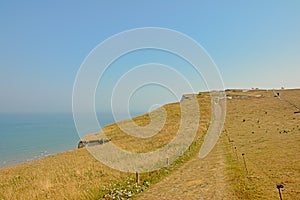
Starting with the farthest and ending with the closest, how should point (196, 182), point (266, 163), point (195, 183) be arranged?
point (266, 163)
point (196, 182)
point (195, 183)

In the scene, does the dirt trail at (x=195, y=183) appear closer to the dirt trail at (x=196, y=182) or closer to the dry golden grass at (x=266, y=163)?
the dirt trail at (x=196, y=182)

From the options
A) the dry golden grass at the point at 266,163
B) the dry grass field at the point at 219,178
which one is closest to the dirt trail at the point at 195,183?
the dry grass field at the point at 219,178

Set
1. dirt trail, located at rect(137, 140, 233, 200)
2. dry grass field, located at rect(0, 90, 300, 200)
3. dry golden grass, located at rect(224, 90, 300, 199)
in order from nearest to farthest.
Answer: dry golden grass, located at rect(224, 90, 300, 199)
dry grass field, located at rect(0, 90, 300, 200)
dirt trail, located at rect(137, 140, 233, 200)

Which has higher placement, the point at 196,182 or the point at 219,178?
the point at 219,178

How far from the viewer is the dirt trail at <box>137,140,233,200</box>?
15109 mm

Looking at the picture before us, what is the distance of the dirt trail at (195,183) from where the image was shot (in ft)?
49.6

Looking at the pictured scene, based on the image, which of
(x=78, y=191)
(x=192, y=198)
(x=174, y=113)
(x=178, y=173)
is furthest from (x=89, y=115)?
(x=174, y=113)

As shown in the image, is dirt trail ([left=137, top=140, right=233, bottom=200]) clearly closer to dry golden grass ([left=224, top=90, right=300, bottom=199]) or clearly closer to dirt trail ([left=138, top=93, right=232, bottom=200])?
dirt trail ([left=138, top=93, right=232, bottom=200])

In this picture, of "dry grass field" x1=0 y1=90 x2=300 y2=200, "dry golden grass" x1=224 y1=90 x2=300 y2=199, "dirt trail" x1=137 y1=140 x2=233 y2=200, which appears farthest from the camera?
A: "dirt trail" x1=137 y1=140 x2=233 y2=200

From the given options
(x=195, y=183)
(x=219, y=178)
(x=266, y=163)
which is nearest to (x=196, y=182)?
(x=195, y=183)

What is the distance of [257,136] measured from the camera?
106 ft

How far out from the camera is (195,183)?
57.0 ft

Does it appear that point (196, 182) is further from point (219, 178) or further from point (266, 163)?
point (266, 163)

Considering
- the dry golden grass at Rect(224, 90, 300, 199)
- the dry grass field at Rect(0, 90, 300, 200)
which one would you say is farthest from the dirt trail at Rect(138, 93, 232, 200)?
the dry golden grass at Rect(224, 90, 300, 199)
